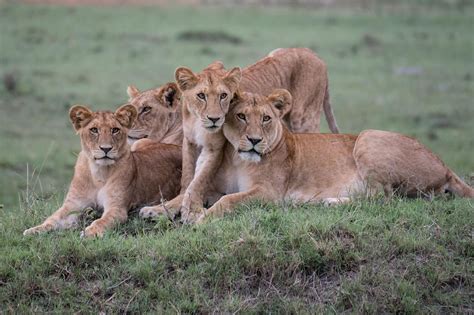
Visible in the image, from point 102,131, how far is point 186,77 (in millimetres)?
683

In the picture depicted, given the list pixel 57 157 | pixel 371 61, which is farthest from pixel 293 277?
pixel 371 61

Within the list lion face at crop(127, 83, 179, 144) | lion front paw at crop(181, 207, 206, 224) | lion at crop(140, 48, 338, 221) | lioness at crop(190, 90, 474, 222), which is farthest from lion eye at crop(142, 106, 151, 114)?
lion front paw at crop(181, 207, 206, 224)

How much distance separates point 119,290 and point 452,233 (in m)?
2.01

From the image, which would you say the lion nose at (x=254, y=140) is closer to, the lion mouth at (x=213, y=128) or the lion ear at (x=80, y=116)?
the lion mouth at (x=213, y=128)

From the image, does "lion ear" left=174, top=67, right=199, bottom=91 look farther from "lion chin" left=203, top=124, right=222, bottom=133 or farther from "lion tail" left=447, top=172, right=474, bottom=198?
"lion tail" left=447, top=172, right=474, bottom=198

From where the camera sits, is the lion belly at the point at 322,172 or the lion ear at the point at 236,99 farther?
the lion belly at the point at 322,172

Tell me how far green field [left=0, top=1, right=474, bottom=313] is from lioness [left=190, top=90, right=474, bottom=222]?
0.20m

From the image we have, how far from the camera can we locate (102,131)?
19.4ft

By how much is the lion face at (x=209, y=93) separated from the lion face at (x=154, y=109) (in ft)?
3.10

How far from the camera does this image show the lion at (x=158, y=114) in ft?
23.6

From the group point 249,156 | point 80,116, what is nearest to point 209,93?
point 249,156

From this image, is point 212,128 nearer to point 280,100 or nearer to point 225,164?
point 225,164

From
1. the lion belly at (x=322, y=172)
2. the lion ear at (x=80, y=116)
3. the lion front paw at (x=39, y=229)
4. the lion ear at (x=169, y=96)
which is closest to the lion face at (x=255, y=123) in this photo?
the lion belly at (x=322, y=172)

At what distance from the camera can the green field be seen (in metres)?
5.25
